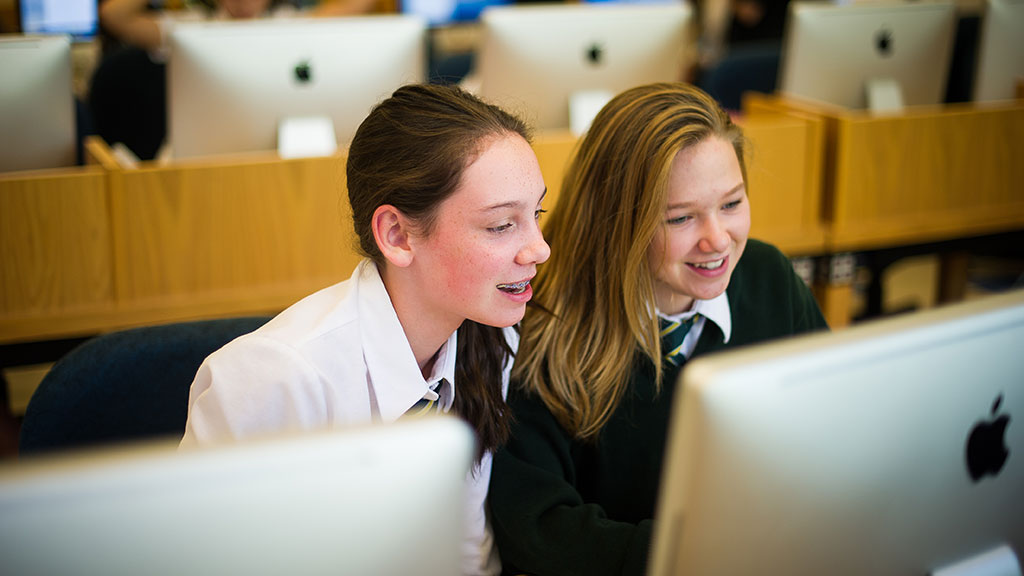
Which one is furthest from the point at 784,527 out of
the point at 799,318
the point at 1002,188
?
the point at 1002,188

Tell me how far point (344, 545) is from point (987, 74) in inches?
97.5

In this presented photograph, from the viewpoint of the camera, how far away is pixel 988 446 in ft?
2.27

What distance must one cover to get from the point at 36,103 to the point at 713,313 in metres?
1.50

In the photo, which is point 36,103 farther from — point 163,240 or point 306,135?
point 306,135

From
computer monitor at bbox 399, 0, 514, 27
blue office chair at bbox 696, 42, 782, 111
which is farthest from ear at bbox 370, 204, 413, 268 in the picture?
computer monitor at bbox 399, 0, 514, 27

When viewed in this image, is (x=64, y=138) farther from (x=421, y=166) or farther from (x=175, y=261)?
(x=421, y=166)

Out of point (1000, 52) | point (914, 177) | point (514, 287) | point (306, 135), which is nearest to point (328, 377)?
point (514, 287)

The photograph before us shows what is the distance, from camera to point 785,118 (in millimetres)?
2377

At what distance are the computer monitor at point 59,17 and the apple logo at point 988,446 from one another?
12.6 ft

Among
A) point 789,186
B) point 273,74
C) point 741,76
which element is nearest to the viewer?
point 273,74

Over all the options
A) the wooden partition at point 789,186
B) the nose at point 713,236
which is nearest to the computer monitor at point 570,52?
the wooden partition at point 789,186

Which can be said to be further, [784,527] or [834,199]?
[834,199]

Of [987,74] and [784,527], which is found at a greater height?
[987,74]

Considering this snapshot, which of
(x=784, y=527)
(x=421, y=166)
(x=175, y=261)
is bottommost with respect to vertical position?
(x=175, y=261)
